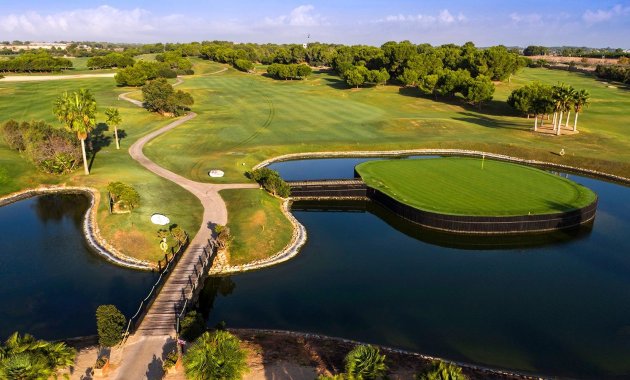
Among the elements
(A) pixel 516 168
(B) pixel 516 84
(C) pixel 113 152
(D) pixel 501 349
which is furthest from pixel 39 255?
(B) pixel 516 84

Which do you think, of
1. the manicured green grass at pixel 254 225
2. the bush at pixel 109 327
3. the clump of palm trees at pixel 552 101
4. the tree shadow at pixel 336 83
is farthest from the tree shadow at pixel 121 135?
the clump of palm trees at pixel 552 101

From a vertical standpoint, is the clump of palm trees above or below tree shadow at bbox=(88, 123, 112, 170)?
above

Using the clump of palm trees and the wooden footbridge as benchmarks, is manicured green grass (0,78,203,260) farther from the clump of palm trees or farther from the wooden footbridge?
the clump of palm trees

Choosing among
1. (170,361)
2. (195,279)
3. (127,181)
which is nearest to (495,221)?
(195,279)

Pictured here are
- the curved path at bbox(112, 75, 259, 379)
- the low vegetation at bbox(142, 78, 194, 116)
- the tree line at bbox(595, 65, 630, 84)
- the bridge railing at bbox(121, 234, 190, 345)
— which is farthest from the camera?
the tree line at bbox(595, 65, 630, 84)

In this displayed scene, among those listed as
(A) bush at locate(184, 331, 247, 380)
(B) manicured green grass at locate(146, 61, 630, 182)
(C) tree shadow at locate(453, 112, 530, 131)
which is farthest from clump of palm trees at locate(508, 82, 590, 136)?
(A) bush at locate(184, 331, 247, 380)

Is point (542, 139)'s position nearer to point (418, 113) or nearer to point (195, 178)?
point (418, 113)

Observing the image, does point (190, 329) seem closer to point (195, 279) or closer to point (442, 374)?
point (195, 279)

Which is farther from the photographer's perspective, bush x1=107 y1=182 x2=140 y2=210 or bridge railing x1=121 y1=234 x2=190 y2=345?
bush x1=107 y1=182 x2=140 y2=210
